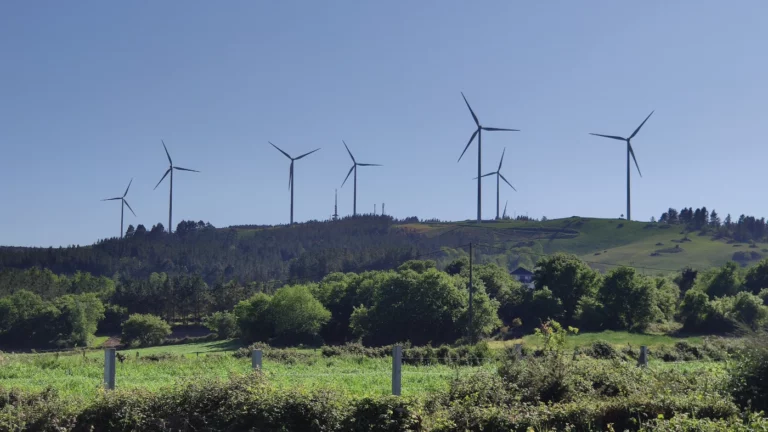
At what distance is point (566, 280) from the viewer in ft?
312

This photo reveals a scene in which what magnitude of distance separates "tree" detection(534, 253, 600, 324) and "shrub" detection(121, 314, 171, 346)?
52271mm

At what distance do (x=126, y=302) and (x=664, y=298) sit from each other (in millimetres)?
92876

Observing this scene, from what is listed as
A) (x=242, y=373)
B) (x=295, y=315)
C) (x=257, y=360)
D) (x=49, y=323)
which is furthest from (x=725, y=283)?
(x=49, y=323)

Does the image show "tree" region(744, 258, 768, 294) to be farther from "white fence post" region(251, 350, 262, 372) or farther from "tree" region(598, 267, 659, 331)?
"white fence post" region(251, 350, 262, 372)

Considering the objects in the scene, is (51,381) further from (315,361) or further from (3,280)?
(3,280)

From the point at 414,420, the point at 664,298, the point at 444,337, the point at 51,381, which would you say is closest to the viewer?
the point at 414,420

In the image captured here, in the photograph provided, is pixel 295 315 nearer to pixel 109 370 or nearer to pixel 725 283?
pixel 725 283

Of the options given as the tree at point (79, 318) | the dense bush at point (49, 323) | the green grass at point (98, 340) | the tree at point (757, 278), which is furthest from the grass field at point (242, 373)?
the dense bush at point (49, 323)

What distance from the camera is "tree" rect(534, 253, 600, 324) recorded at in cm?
9419

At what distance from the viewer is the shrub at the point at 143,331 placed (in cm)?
10294

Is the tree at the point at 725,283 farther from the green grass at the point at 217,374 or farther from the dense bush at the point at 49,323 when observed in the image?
the dense bush at the point at 49,323

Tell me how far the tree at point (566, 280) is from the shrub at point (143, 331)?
171 feet

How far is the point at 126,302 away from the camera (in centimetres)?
13550

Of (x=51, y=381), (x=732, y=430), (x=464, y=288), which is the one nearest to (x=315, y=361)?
(x=51, y=381)
